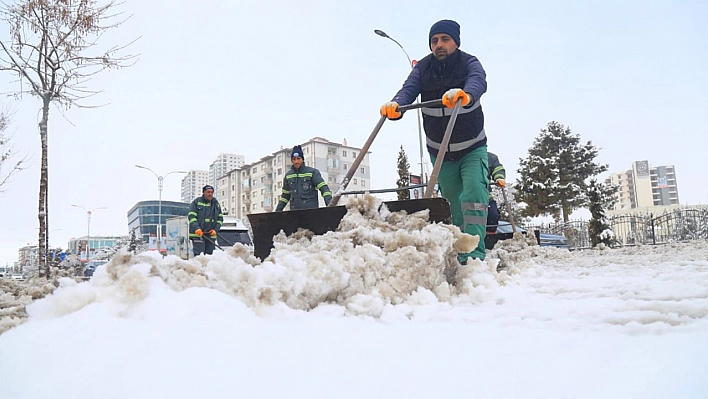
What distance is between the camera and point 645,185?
6838cm

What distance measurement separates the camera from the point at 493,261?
9.11ft

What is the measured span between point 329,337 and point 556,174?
28.0 m

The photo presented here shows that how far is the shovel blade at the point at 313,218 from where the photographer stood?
112 inches

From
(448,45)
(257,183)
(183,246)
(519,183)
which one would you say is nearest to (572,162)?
(519,183)

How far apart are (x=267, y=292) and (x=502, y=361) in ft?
2.55

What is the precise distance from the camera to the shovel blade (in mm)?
2844

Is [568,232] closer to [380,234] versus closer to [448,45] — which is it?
[448,45]

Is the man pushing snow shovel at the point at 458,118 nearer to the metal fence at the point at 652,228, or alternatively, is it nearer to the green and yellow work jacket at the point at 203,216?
the green and yellow work jacket at the point at 203,216

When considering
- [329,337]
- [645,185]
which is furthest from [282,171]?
[329,337]

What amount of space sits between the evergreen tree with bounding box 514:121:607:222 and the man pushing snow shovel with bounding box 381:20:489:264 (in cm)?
2429

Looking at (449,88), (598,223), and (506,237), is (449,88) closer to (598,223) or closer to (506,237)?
(506,237)

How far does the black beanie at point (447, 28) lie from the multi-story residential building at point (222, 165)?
83.3m

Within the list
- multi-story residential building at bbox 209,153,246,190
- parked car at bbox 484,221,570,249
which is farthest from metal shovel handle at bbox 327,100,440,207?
multi-story residential building at bbox 209,153,246,190

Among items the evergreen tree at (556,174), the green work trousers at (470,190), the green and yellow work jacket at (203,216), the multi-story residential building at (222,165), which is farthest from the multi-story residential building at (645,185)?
the green work trousers at (470,190)
